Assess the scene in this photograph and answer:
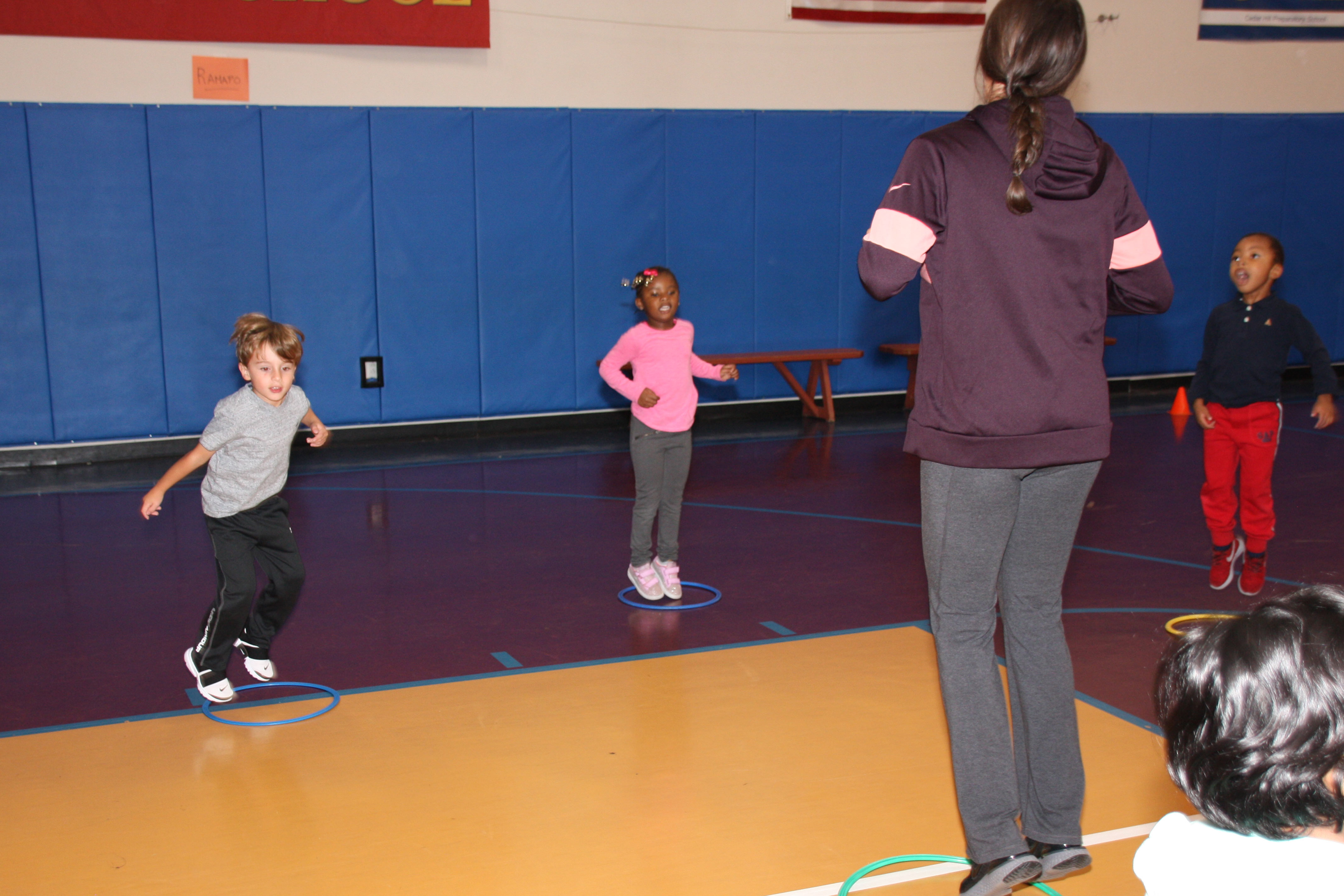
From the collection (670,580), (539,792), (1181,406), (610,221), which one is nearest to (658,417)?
(670,580)

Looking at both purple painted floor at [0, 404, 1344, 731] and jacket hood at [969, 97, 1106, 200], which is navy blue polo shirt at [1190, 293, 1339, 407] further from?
jacket hood at [969, 97, 1106, 200]

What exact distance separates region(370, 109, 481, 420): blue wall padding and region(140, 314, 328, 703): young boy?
18.5 feet

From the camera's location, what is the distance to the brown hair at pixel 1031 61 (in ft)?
7.14

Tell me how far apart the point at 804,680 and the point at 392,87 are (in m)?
6.95

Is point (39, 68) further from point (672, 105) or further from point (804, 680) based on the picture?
point (804, 680)

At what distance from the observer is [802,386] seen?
425 inches

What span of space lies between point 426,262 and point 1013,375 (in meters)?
7.85

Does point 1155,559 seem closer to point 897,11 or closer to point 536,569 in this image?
point 536,569

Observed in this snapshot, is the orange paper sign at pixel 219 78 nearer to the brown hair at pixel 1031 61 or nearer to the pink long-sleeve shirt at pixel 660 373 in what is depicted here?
the pink long-sleeve shirt at pixel 660 373

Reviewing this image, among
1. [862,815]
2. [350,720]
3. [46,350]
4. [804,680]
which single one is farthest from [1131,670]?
[46,350]

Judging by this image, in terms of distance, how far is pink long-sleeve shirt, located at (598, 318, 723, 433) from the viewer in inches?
196

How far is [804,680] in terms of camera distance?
3.97 metres

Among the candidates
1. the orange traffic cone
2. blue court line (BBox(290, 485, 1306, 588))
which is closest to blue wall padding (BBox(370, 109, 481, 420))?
blue court line (BBox(290, 485, 1306, 588))

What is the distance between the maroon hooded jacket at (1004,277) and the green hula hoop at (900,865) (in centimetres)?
99
